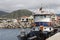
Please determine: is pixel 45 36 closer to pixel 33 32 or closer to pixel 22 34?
pixel 33 32

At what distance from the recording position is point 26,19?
623 ft

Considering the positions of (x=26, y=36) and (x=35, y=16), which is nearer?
(x=26, y=36)

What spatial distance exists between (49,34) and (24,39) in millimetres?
3714

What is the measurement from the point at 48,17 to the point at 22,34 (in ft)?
20.6

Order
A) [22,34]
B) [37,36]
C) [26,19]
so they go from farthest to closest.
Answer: [26,19], [22,34], [37,36]

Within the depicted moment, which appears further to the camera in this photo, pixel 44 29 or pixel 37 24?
pixel 37 24

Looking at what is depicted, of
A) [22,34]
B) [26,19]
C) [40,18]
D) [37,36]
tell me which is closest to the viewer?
[37,36]

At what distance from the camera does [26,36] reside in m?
40.8

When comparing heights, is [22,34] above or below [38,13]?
below

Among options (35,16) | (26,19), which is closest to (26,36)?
(35,16)

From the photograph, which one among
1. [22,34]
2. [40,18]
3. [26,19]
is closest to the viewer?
[22,34]

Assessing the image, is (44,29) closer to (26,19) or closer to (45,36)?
(45,36)

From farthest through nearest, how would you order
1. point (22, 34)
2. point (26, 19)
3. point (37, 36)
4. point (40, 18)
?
point (26, 19) → point (40, 18) → point (22, 34) → point (37, 36)

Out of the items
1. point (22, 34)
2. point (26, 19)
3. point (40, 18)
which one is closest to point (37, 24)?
point (40, 18)
